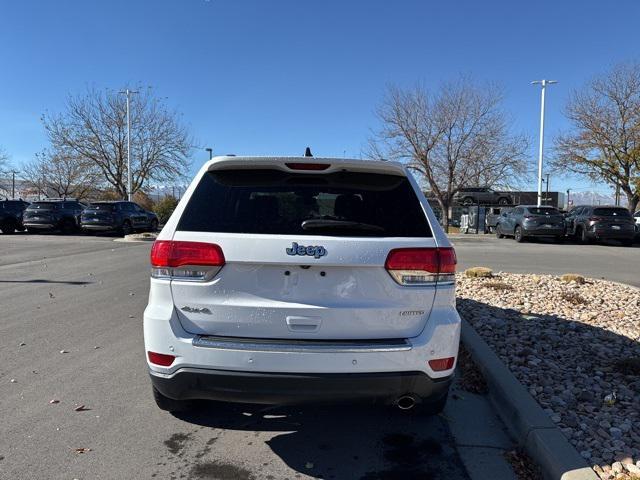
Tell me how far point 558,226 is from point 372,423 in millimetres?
20993

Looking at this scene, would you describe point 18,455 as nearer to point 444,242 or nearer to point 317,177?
point 317,177

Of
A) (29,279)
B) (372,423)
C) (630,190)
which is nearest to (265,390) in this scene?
(372,423)

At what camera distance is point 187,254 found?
9.94ft

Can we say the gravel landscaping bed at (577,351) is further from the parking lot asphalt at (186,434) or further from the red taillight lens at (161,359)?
the red taillight lens at (161,359)

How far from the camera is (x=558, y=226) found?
73.4 ft

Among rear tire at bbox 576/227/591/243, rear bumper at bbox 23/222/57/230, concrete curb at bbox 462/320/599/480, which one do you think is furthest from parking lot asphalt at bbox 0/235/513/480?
rear bumper at bbox 23/222/57/230

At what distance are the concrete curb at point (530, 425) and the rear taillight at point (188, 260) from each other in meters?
2.25

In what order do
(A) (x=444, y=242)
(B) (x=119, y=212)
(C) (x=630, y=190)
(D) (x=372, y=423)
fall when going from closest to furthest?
(A) (x=444, y=242) → (D) (x=372, y=423) → (B) (x=119, y=212) → (C) (x=630, y=190)

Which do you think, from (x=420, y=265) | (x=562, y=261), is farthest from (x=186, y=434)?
(x=562, y=261)

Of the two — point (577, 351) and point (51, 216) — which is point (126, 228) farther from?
point (577, 351)

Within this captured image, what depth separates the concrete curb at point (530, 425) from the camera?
2975 mm

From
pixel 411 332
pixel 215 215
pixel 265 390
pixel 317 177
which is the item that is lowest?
pixel 265 390

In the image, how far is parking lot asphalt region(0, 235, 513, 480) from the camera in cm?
321

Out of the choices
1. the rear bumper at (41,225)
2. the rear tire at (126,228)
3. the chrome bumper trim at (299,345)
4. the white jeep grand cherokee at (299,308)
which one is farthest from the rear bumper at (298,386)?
the rear bumper at (41,225)
